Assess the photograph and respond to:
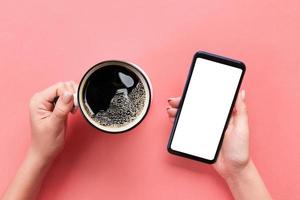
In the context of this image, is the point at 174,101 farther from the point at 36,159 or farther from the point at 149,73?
the point at 36,159

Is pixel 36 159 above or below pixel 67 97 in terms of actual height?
below

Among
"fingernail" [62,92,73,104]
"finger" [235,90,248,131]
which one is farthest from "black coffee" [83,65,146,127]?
"finger" [235,90,248,131]

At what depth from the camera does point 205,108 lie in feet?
2.17

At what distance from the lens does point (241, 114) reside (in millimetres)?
667

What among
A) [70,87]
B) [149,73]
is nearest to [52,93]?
[70,87]

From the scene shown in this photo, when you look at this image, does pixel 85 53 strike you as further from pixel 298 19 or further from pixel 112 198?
pixel 298 19

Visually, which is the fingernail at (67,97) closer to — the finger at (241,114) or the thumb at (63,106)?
the thumb at (63,106)

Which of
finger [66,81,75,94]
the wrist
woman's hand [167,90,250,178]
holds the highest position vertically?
finger [66,81,75,94]

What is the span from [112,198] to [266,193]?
10.1 inches

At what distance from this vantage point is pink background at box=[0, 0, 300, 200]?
71 cm

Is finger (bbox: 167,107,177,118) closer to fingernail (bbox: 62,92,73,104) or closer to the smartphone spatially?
the smartphone

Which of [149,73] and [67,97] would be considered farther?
[149,73]

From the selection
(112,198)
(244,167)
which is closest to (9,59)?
(112,198)

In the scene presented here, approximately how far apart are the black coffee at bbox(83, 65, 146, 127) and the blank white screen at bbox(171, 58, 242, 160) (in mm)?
77
